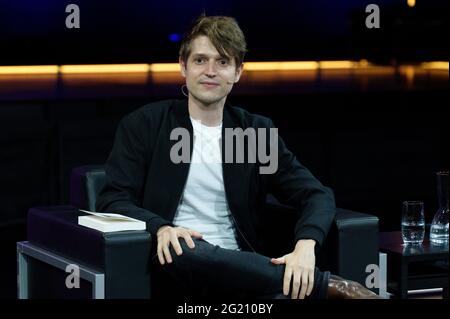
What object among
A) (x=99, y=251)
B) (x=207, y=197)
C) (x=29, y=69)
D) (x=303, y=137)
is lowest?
(x=99, y=251)

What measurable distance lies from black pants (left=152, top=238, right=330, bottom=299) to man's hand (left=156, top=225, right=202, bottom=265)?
0.04 feet

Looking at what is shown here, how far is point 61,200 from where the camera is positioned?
190 inches

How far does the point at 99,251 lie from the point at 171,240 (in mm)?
196

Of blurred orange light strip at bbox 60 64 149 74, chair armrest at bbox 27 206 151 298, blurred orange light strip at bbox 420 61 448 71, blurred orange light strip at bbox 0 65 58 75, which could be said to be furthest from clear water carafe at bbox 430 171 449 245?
blurred orange light strip at bbox 420 61 448 71

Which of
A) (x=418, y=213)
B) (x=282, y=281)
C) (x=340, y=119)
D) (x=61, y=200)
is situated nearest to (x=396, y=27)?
(x=340, y=119)

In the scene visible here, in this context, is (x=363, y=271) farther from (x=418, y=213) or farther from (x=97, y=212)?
(x=97, y=212)

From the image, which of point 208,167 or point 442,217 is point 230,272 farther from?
point 442,217

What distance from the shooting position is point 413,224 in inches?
126

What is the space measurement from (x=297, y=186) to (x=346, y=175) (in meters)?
2.57

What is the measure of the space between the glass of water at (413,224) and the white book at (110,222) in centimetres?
96

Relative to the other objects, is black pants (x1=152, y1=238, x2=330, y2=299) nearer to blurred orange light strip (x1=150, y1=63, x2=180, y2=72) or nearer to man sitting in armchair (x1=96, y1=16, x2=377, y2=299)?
man sitting in armchair (x1=96, y1=16, x2=377, y2=299)

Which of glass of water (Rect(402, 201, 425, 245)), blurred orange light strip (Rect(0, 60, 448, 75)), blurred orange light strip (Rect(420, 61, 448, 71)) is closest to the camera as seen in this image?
glass of water (Rect(402, 201, 425, 245))

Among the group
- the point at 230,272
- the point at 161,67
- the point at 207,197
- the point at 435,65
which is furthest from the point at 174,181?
the point at 435,65

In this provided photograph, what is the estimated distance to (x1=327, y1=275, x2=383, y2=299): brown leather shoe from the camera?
2572mm
